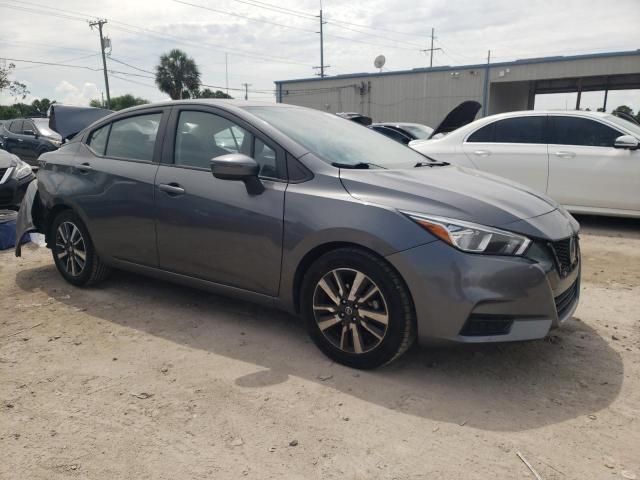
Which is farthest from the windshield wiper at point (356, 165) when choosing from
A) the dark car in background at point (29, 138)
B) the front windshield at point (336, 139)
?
the dark car in background at point (29, 138)

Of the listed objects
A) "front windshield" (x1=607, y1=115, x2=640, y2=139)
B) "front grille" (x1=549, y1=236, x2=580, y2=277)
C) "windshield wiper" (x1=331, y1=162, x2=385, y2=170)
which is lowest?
"front grille" (x1=549, y1=236, x2=580, y2=277)

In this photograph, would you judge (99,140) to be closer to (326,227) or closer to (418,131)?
(326,227)

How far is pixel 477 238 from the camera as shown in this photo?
8.54ft

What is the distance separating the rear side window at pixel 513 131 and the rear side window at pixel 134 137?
472 centimetres

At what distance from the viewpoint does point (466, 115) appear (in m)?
7.71

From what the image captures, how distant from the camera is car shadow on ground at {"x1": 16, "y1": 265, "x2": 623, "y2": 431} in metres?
2.58

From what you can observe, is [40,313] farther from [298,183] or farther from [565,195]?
[565,195]

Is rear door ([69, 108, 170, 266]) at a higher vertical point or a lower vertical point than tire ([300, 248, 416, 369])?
higher

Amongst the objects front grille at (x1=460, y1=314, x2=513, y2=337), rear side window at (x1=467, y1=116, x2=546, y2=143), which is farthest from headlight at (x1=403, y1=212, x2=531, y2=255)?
rear side window at (x1=467, y1=116, x2=546, y2=143)

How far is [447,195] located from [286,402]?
4.54 ft

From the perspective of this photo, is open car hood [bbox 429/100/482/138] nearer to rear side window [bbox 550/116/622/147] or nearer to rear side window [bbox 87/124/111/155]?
rear side window [bbox 550/116/622/147]

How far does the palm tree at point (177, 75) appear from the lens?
156 feet

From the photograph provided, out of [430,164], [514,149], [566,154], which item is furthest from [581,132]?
[430,164]

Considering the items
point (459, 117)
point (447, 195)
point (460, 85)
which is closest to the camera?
point (447, 195)
